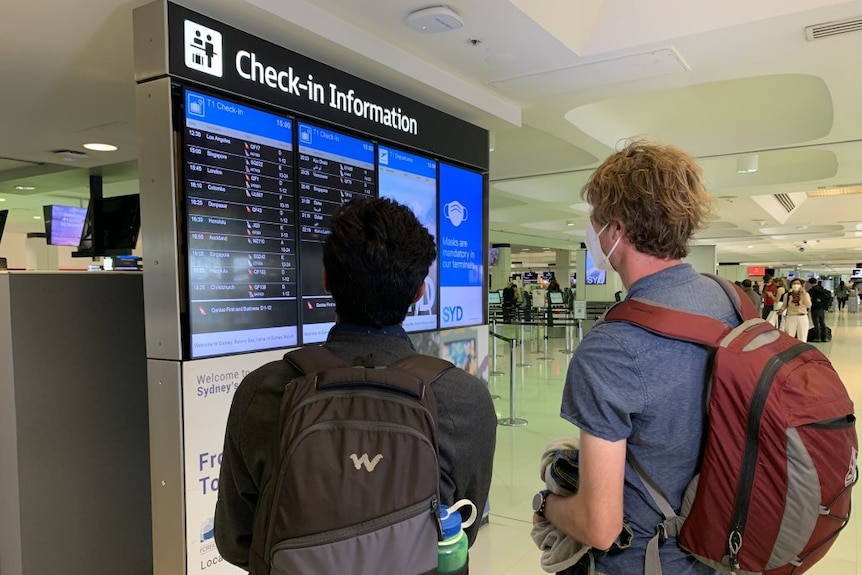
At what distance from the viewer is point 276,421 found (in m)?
1.07

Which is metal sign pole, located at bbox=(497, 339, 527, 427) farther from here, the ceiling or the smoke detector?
the smoke detector

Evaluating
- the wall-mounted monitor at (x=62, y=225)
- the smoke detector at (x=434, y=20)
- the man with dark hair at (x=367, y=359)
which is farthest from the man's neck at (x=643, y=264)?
the wall-mounted monitor at (x=62, y=225)

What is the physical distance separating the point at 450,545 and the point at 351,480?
28 cm

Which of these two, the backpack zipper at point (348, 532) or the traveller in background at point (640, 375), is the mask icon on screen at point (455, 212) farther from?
the backpack zipper at point (348, 532)

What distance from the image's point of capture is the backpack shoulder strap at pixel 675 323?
1.15 metres

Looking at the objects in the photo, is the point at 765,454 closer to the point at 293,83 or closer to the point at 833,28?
the point at 293,83

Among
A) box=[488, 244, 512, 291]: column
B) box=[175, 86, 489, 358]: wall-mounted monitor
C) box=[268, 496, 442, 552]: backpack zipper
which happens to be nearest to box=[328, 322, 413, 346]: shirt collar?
box=[268, 496, 442, 552]: backpack zipper

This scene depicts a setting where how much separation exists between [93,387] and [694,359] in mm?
2800

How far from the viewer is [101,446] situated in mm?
2953

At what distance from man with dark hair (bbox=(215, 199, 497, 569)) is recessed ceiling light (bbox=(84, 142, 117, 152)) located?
4837mm

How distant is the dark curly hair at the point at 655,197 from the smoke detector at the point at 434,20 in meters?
1.54

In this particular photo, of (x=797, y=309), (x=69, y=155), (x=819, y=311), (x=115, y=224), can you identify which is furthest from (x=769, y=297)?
(x=69, y=155)

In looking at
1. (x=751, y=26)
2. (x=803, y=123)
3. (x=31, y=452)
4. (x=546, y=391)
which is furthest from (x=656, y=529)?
(x=546, y=391)

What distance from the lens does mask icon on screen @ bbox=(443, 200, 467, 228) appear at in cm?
365
